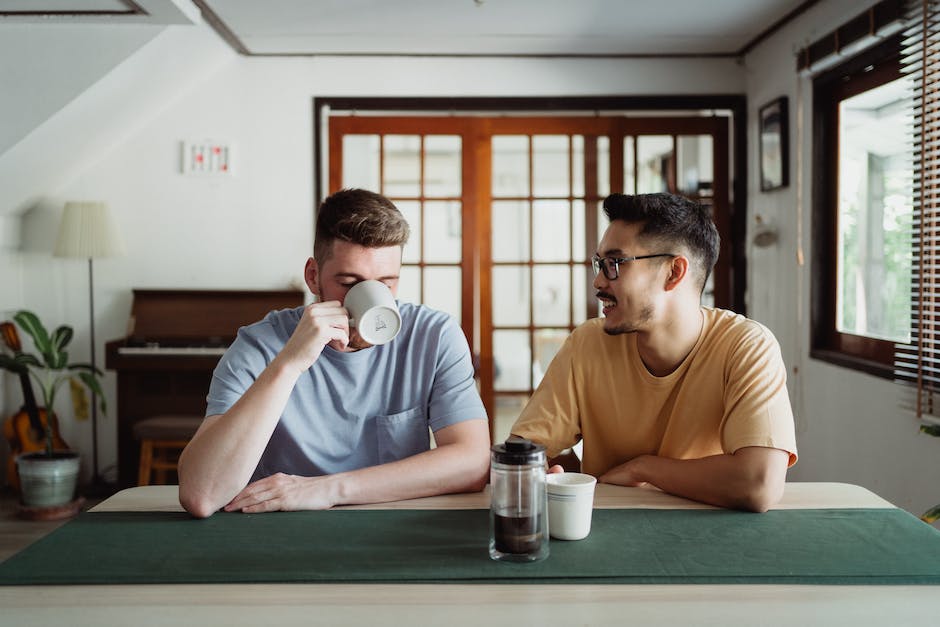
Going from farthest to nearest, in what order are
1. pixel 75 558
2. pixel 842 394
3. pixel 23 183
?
pixel 23 183 < pixel 842 394 < pixel 75 558

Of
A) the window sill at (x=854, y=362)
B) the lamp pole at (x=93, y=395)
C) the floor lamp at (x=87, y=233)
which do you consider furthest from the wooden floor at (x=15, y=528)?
the window sill at (x=854, y=362)

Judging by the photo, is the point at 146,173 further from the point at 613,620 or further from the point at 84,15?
the point at 613,620

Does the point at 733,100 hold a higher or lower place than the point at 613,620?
higher

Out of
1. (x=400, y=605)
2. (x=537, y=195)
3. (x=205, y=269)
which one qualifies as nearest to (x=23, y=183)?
(x=205, y=269)

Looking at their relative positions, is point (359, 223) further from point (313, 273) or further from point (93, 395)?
point (93, 395)

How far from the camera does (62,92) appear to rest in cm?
362

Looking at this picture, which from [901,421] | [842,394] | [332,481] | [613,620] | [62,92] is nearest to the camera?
[613,620]

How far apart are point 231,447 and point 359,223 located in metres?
0.49

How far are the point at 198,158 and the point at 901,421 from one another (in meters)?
3.64

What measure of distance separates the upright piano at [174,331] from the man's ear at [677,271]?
290 centimetres

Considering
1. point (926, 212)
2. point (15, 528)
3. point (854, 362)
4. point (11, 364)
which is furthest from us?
point (11, 364)

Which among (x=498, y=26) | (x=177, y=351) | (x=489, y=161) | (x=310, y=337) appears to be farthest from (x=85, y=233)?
(x=310, y=337)

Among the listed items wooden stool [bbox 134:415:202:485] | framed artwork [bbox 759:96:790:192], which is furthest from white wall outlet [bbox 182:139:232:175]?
framed artwork [bbox 759:96:790:192]

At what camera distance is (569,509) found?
1.20 metres
